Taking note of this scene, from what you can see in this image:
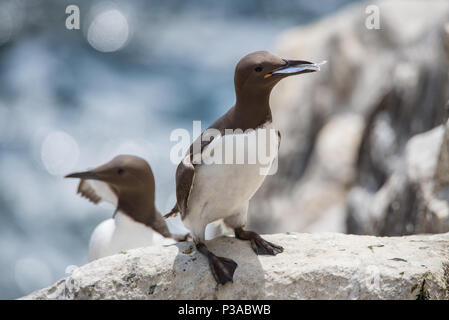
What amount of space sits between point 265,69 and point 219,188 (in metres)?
0.80

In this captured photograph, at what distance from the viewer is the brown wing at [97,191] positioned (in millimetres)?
5156

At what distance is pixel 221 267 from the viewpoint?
3.56 m

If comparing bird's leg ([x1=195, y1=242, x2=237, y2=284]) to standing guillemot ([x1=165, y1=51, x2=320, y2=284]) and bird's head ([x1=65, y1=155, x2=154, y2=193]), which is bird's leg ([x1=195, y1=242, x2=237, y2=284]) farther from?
bird's head ([x1=65, y1=155, x2=154, y2=193])

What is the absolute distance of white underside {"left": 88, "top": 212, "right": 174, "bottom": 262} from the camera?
4980 millimetres

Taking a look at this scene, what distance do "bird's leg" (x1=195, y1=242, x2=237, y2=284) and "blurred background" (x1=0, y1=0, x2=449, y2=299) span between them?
2230mm

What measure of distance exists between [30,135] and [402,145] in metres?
11.1

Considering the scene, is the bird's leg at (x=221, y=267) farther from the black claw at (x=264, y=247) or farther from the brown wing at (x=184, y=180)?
the brown wing at (x=184, y=180)

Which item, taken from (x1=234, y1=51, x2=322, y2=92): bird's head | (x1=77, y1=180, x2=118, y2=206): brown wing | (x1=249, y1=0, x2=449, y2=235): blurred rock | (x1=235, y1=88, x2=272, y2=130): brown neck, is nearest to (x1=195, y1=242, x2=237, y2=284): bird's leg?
(x1=235, y1=88, x2=272, y2=130): brown neck

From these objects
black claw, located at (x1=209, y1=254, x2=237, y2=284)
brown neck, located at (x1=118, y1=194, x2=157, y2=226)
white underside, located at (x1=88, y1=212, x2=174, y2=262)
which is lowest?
white underside, located at (x1=88, y1=212, x2=174, y2=262)

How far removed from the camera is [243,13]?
19906mm

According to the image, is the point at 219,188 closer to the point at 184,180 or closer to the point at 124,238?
the point at 184,180

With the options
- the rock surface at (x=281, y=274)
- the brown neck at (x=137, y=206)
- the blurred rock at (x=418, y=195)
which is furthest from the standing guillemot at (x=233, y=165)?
the blurred rock at (x=418, y=195)
